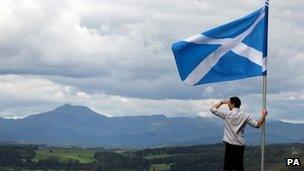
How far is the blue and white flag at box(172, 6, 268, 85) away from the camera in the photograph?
816 inches

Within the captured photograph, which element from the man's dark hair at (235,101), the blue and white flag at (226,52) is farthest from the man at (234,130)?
the blue and white flag at (226,52)

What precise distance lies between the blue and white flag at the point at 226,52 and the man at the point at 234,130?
1848 millimetres

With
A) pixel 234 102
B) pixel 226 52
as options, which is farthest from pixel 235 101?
pixel 226 52

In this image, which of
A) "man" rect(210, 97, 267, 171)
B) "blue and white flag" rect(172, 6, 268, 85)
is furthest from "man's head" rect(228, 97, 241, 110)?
"blue and white flag" rect(172, 6, 268, 85)

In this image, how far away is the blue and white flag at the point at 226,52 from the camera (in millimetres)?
20719

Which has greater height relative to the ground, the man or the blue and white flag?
the blue and white flag

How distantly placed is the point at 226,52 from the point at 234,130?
124 inches

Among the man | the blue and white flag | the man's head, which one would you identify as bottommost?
the man

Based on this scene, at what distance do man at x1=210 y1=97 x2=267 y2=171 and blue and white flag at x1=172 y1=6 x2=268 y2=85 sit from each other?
1848mm

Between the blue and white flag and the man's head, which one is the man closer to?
the man's head

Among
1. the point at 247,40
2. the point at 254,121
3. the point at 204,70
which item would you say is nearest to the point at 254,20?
the point at 247,40

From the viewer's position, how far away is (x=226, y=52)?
2117 centimetres

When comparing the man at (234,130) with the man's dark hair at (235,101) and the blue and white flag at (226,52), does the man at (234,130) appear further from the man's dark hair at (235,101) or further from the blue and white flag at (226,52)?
the blue and white flag at (226,52)

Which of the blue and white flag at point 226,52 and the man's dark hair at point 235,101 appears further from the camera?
the blue and white flag at point 226,52
